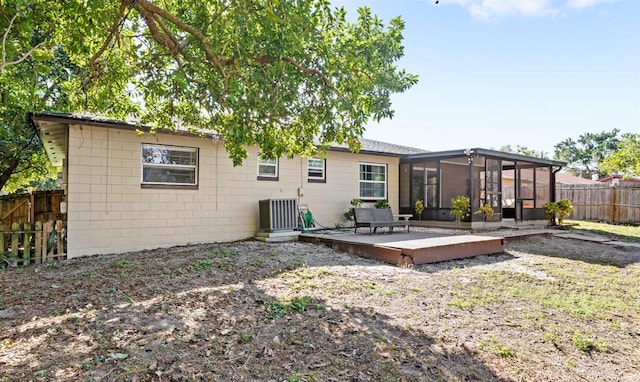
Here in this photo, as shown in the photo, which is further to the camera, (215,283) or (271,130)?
(271,130)

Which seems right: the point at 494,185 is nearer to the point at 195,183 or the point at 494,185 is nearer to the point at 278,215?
the point at 278,215

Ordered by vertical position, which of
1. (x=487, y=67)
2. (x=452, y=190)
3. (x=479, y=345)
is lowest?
(x=479, y=345)

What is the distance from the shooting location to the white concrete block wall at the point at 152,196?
7176 millimetres

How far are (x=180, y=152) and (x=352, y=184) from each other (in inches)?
216

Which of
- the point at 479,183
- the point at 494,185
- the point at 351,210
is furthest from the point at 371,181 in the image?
the point at 494,185

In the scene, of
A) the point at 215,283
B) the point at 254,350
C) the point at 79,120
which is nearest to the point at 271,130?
the point at 215,283

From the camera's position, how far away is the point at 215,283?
496 cm

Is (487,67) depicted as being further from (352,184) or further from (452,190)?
(352,184)

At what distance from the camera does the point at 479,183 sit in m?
12.4

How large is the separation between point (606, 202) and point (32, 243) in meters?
21.1

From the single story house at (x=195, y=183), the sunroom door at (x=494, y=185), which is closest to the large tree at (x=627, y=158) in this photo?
the sunroom door at (x=494, y=185)

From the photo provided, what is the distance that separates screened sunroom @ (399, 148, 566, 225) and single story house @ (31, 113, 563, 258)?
0.16 ft

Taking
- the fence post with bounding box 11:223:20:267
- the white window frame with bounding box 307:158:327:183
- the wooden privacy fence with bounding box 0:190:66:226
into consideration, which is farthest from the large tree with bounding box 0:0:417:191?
the white window frame with bounding box 307:158:327:183

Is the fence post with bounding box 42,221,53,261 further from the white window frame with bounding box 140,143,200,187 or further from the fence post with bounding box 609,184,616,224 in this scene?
the fence post with bounding box 609,184,616,224
